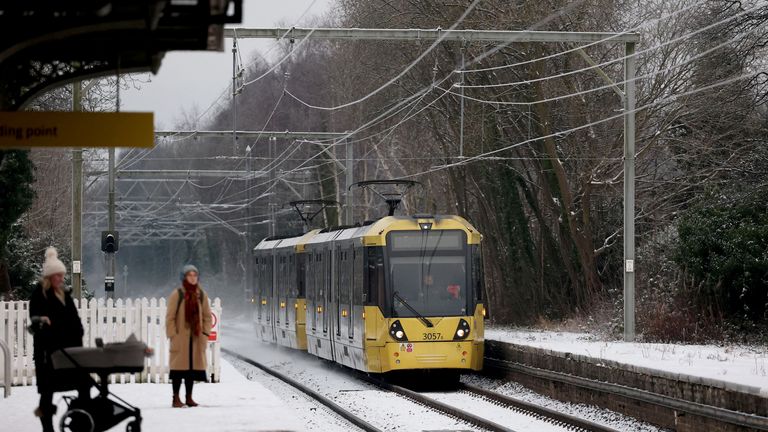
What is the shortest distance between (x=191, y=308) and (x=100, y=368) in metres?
3.23

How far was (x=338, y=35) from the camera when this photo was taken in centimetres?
2325

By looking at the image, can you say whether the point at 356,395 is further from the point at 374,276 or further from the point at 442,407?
the point at 442,407

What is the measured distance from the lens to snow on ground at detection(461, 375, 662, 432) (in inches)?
677

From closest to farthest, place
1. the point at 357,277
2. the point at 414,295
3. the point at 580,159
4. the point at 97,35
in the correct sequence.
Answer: the point at 97,35 < the point at 414,295 < the point at 357,277 < the point at 580,159

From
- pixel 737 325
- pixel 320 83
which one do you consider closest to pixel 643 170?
pixel 737 325

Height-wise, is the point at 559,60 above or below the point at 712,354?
above

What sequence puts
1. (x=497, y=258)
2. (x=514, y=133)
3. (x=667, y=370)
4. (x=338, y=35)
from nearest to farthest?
1. (x=667, y=370)
2. (x=338, y=35)
3. (x=514, y=133)
4. (x=497, y=258)

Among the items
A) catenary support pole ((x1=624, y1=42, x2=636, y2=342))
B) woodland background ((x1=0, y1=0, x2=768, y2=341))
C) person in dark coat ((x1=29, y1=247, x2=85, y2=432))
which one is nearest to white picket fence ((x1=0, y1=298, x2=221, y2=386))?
person in dark coat ((x1=29, y1=247, x2=85, y2=432))

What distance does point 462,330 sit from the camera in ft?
75.0

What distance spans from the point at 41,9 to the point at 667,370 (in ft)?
29.5

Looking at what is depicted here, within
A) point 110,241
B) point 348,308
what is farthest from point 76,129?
point 110,241

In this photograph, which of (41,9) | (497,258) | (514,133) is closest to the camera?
(41,9)

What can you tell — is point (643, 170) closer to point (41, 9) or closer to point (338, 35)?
point (338, 35)

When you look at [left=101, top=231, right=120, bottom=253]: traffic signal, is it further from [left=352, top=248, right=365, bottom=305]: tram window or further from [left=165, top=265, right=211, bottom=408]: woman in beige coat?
[left=165, top=265, right=211, bottom=408]: woman in beige coat
